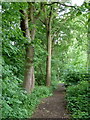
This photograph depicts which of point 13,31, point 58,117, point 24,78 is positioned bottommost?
point 58,117

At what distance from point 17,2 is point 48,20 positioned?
21.0ft

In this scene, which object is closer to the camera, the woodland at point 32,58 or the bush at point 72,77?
the woodland at point 32,58

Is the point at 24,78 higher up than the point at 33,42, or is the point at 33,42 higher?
the point at 33,42

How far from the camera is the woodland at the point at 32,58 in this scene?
299 cm

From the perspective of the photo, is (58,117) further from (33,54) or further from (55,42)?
(55,42)

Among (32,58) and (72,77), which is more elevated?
(32,58)

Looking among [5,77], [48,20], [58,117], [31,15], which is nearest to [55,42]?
[48,20]

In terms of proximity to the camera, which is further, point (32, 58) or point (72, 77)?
point (72, 77)

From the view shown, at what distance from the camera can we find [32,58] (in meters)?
6.04

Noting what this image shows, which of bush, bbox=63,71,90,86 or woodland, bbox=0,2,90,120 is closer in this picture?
woodland, bbox=0,2,90,120

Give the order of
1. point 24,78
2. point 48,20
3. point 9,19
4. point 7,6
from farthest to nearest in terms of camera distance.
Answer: point 48,20 < point 24,78 < point 9,19 < point 7,6

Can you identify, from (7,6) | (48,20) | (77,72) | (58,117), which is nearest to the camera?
(7,6)

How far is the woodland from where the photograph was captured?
9.81 feet

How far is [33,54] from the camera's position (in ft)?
20.2
